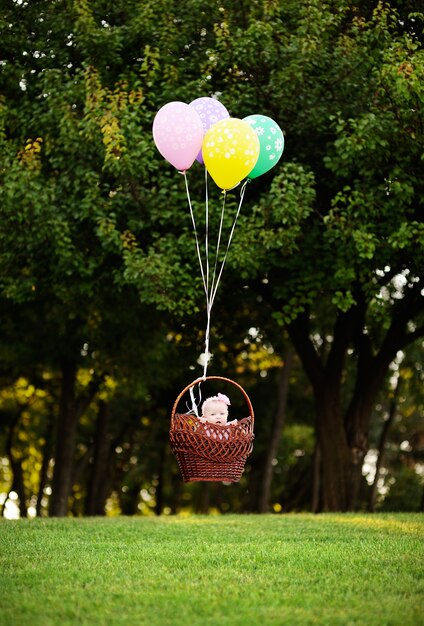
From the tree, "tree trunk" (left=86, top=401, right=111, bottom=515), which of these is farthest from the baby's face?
"tree trunk" (left=86, top=401, right=111, bottom=515)

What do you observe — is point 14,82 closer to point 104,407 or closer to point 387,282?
point 387,282

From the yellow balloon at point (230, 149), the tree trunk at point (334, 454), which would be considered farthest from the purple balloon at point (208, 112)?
the tree trunk at point (334, 454)

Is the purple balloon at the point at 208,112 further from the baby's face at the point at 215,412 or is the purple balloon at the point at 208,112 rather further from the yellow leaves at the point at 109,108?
the baby's face at the point at 215,412

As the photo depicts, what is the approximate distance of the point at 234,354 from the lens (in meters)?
21.4

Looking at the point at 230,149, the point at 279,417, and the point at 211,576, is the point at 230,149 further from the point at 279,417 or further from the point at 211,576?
the point at 279,417

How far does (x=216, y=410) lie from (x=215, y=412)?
0.10 ft

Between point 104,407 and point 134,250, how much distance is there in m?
11.4

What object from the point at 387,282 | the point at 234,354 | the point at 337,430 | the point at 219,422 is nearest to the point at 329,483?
the point at 337,430

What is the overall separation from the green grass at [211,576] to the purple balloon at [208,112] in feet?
16.0

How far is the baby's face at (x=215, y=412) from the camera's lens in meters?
9.46

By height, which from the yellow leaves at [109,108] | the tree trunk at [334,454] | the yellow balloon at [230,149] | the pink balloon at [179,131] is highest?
the yellow leaves at [109,108]

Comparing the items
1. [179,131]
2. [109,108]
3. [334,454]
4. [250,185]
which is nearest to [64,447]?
[334,454]

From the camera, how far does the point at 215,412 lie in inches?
375

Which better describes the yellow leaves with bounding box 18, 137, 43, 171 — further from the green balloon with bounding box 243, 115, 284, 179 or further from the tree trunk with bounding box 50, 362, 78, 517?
the tree trunk with bounding box 50, 362, 78, 517
